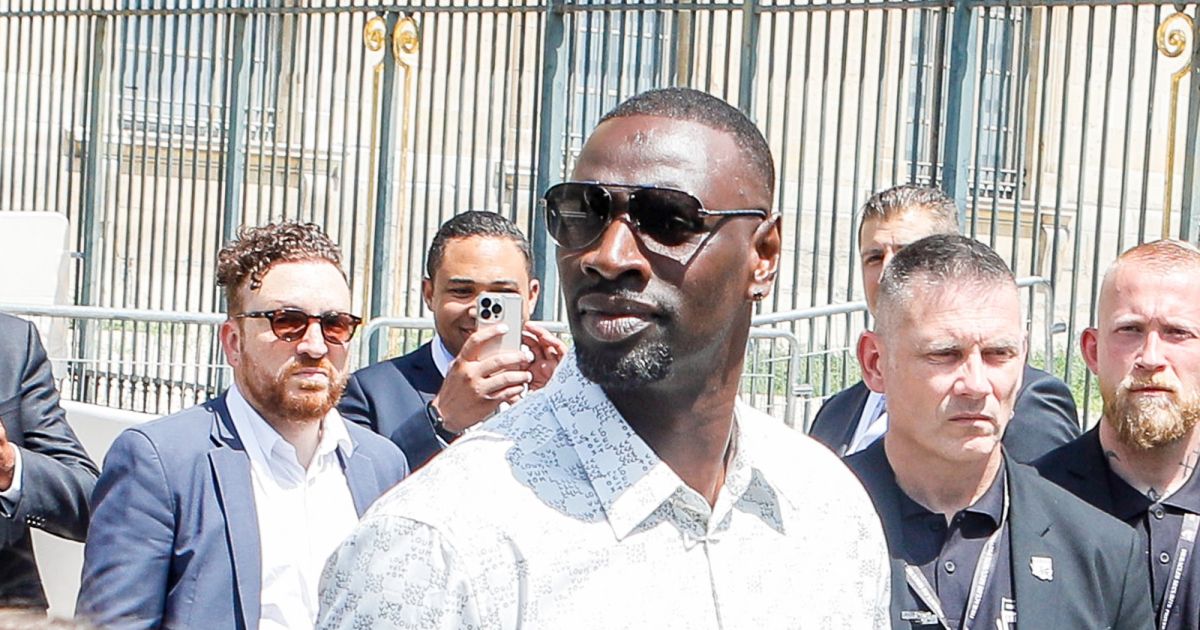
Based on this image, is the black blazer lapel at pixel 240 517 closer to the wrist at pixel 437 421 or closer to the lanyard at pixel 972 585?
the wrist at pixel 437 421

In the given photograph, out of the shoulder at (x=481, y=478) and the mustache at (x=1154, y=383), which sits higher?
the mustache at (x=1154, y=383)

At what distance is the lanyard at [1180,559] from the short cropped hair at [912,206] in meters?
1.35

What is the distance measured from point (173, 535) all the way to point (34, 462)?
73 cm

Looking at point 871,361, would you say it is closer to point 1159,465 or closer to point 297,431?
point 1159,465

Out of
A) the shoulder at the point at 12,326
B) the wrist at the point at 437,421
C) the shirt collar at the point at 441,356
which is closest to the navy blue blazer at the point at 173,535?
the wrist at the point at 437,421

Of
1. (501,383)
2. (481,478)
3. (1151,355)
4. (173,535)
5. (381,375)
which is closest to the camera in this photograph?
(481,478)

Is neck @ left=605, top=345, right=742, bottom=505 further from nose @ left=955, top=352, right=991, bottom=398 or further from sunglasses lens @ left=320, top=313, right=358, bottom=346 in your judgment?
sunglasses lens @ left=320, top=313, right=358, bottom=346

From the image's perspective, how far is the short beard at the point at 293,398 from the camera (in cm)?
404

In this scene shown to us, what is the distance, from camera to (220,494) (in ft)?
12.5

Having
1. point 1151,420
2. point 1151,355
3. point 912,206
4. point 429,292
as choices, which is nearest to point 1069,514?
point 1151,420

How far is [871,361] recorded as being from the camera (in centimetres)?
398

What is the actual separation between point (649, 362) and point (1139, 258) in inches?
92.2

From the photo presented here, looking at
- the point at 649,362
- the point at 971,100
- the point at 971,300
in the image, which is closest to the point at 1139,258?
the point at 971,300

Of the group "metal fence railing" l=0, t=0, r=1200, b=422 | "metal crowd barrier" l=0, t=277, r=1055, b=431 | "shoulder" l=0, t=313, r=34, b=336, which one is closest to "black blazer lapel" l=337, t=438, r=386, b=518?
"shoulder" l=0, t=313, r=34, b=336
